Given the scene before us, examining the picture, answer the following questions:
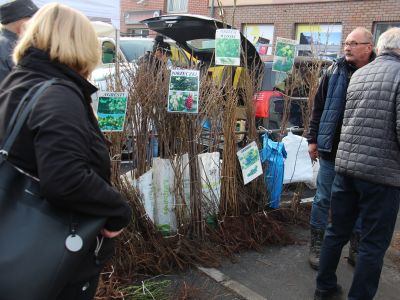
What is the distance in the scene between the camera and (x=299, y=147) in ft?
15.3

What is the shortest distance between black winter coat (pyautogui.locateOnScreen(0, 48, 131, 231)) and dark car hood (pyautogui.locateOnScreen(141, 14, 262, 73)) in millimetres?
4248

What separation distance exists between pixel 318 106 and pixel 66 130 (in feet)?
8.81

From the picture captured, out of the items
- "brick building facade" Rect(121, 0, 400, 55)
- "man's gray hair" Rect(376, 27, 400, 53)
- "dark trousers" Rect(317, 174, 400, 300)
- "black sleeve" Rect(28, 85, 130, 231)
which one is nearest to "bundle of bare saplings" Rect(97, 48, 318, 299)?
"dark trousers" Rect(317, 174, 400, 300)

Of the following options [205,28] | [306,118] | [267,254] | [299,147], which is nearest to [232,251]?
[267,254]

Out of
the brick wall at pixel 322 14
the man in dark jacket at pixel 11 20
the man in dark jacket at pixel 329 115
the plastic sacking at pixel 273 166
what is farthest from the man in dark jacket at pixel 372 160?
the brick wall at pixel 322 14

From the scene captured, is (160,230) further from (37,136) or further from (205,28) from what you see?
(205,28)

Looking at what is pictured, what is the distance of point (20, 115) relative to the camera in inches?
64.2

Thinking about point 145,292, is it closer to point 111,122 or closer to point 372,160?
point 111,122

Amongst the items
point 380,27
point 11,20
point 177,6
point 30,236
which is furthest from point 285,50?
point 177,6

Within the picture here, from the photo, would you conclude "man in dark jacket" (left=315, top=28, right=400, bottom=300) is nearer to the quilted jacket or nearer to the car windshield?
the quilted jacket

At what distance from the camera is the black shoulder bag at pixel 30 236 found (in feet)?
5.12

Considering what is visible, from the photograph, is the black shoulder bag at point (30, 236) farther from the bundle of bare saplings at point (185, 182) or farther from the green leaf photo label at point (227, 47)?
the green leaf photo label at point (227, 47)

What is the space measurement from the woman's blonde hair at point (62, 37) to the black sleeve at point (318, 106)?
7.96 feet

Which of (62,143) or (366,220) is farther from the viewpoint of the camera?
(366,220)
